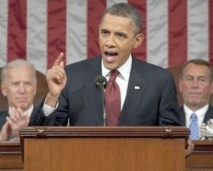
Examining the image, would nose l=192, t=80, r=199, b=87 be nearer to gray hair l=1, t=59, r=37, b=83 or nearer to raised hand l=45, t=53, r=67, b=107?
gray hair l=1, t=59, r=37, b=83

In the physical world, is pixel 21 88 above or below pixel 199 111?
above

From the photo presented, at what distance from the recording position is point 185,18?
24.7 feet

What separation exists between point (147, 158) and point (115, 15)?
3.28 ft

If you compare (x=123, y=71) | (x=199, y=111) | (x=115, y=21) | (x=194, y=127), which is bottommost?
(x=194, y=127)

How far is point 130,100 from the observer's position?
510 centimetres

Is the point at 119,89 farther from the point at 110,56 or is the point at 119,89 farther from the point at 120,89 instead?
the point at 110,56

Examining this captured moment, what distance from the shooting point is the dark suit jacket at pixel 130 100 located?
16.6 ft

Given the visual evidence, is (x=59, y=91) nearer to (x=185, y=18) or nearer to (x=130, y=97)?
(x=130, y=97)

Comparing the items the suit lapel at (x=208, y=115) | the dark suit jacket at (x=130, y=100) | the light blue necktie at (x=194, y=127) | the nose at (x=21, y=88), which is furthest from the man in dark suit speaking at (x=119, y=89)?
the suit lapel at (x=208, y=115)

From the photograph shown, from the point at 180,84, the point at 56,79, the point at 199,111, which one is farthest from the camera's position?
the point at 180,84

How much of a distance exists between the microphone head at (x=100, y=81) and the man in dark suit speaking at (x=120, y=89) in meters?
0.24

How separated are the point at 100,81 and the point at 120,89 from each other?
1.29ft

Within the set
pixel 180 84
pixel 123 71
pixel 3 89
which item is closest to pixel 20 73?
pixel 3 89

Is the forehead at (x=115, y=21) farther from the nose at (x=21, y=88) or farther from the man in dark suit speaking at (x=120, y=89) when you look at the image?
the nose at (x=21, y=88)
